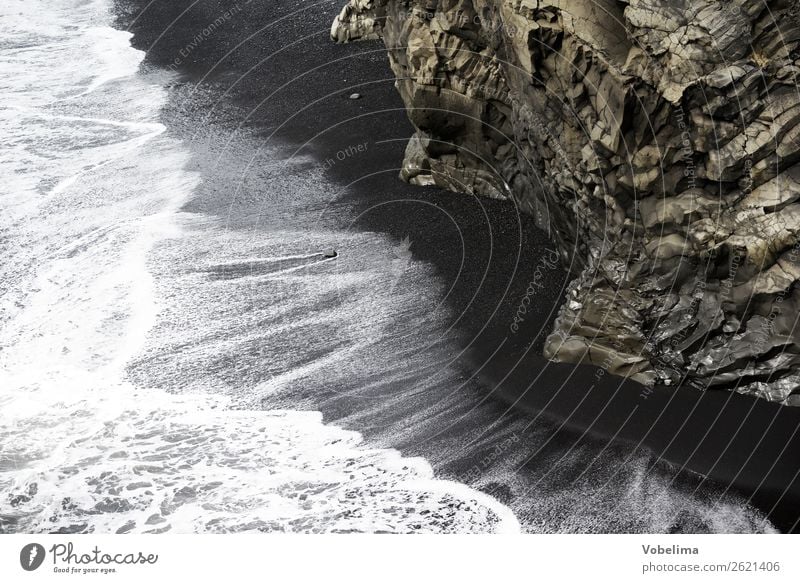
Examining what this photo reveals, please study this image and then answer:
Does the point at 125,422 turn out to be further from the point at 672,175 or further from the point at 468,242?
the point at 672,175

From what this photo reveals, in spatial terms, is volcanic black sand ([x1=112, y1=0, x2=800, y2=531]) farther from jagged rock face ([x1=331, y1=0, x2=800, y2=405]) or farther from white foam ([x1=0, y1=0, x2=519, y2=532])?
white foam ([x1=0, y1=0, x2=519, y2=532])

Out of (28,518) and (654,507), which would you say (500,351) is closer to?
(654,507)

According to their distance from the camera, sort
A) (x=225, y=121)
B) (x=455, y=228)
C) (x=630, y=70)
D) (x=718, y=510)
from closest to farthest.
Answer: (x=718, y=510) → (x=630, y=70) → (x=455, y=228) → (x=225, y=121)

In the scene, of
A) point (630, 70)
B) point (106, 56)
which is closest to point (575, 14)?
point (630, 70)

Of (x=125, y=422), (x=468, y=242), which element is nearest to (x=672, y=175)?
(x=468, y=242)

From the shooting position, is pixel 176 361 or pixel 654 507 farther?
pixel 176 361
